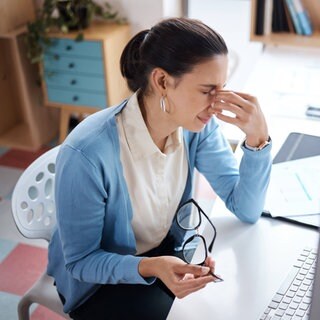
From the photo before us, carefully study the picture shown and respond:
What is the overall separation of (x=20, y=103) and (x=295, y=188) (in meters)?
2.34

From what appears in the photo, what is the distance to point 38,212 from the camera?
137 cm

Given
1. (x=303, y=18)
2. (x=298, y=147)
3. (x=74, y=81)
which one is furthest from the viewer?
(x=74, y=81)

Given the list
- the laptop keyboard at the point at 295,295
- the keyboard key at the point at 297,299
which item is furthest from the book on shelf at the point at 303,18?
the keyboard key at the point at 297,299

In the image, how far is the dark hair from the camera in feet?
3.53

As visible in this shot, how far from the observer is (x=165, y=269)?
99 cm

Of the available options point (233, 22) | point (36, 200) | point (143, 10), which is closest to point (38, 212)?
point (36, 200)

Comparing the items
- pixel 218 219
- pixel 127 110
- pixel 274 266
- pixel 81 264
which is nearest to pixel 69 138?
pixel 127 110

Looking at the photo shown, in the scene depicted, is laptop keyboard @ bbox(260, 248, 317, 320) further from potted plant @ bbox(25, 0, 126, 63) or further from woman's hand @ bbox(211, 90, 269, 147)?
potted plant @ bbox(25, 0, 126, 63)

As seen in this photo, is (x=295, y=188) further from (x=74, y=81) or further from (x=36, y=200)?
(x=74, y=81)

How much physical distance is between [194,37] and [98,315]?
70 centimetres

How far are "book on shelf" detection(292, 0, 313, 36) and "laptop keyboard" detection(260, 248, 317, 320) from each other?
1.46 meters

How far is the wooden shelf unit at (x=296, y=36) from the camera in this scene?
2215mm

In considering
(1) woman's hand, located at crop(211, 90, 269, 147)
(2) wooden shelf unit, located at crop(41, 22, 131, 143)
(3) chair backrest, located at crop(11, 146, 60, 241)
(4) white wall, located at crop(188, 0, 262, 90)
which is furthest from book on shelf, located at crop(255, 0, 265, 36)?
(3) chair backrest, located at crop(11, 146, 60, 241)

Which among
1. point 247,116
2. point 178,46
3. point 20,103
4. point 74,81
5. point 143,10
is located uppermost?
point 178,46
